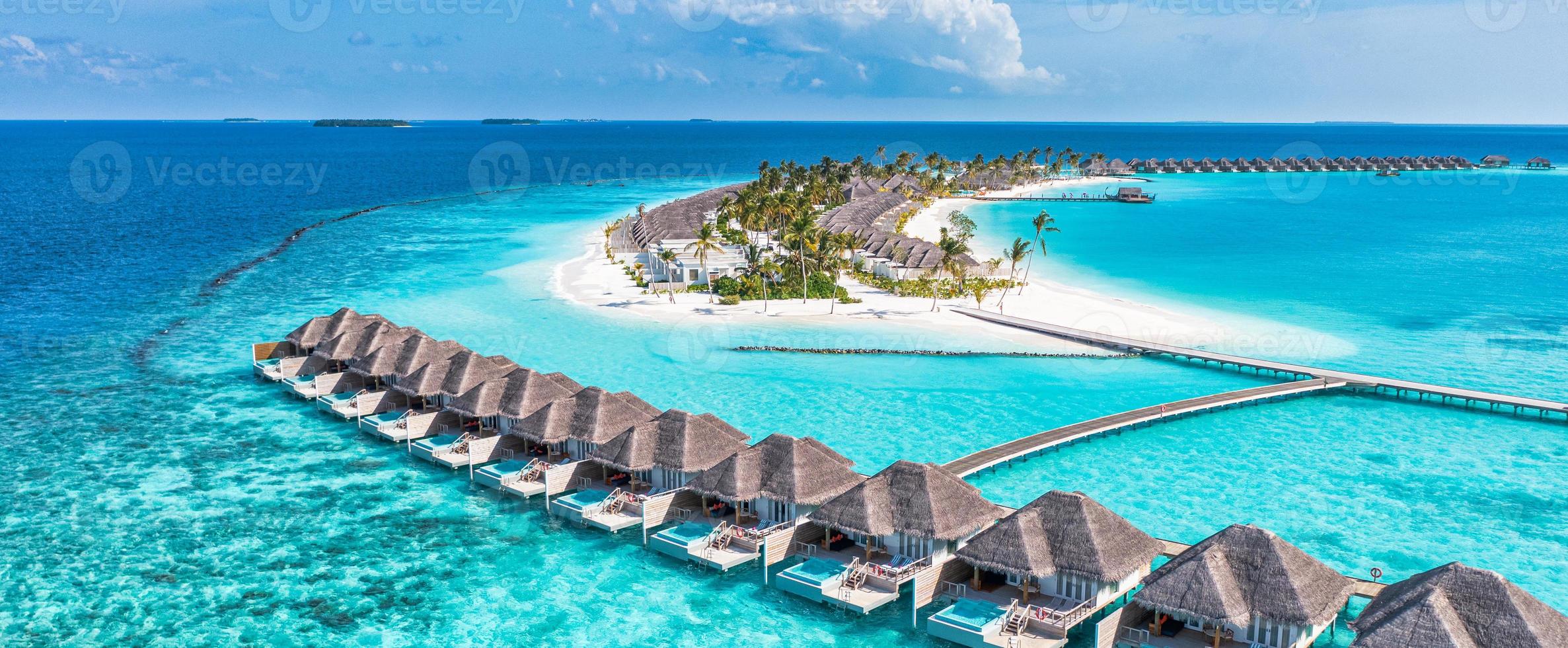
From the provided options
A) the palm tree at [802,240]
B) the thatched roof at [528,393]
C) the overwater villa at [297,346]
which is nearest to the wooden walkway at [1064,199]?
the palm tree at [802,240]

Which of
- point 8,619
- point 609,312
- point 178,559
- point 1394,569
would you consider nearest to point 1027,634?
point 1394,569

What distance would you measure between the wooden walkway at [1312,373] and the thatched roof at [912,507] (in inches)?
832

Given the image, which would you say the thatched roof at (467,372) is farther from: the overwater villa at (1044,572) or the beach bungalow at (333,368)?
the overwater villa at (1044,572)

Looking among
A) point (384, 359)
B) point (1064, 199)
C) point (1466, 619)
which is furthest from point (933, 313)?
point (1064, 199)

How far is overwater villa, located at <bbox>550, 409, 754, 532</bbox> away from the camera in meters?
23.4

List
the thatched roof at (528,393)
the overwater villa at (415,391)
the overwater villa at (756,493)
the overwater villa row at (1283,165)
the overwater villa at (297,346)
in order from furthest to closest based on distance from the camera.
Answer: the overwater villa row at (1283,165) < the overwater villa at (297,346) < the overwater villa at (415,391) < the thatched roof at (528,393) < the overwater villa at (756,493)

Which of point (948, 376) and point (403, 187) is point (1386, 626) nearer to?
point (948, 376)

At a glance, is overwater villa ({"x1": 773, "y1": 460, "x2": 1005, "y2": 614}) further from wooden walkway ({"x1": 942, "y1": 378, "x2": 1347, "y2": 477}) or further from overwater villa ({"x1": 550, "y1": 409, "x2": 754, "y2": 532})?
wooden walkway ({"x1": 942, "y1": 378, "x2": 1347, "y2": 477})

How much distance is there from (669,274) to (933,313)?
14.2m

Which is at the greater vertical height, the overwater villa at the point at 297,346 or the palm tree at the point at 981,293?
the palm tree at the point at 981,293

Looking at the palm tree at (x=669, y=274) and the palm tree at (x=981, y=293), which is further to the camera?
the palm tree at (x=669, y=274)

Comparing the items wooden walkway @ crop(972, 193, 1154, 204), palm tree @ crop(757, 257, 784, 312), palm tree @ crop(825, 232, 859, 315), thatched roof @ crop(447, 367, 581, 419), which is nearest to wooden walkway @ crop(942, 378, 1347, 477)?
thatched roof @ crop(447, 367, 581, 419)

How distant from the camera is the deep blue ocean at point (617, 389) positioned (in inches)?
789

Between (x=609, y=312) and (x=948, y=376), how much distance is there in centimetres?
1815
